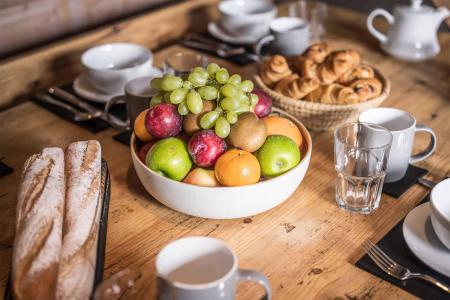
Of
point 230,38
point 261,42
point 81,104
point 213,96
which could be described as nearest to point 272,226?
point 213,96

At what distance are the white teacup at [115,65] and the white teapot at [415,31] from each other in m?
0.69

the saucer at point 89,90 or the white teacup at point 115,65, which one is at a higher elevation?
the white teacup at point 115,65

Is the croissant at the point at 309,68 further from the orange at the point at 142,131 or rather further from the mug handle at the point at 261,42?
the orange at the point at 142,131

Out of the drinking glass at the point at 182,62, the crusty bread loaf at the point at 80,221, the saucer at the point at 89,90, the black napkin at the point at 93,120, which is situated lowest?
the black napkin at the point at 93,120

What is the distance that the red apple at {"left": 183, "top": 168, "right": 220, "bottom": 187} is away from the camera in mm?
870

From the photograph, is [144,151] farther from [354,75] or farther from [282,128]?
[354,75]

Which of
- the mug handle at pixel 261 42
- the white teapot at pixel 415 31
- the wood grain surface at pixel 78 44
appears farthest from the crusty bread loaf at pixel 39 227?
the white teapot at pixel 415 31

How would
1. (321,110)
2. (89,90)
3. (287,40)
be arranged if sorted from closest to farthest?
(321,110)
(89,90)
(287,40)

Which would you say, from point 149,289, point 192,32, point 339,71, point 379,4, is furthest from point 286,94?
point 379,4

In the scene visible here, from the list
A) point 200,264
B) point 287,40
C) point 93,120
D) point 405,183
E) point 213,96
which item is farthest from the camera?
point 287,40

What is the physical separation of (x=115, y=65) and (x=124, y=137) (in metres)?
0.33

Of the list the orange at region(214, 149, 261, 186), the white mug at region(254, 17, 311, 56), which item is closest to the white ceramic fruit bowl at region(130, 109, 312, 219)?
the orange at region(214, 149, 261, 186)

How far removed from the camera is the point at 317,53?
4.09ft

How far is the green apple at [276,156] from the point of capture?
0.89 meters
